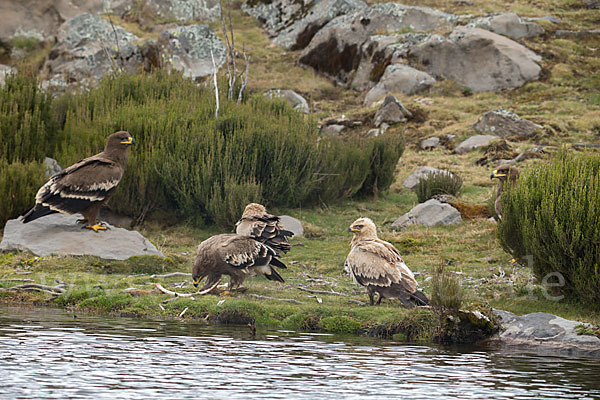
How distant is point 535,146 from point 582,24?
664 inches

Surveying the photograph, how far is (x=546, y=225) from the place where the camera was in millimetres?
9711

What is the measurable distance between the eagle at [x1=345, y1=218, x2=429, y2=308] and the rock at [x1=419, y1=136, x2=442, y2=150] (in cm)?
1616

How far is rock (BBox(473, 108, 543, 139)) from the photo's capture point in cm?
2459

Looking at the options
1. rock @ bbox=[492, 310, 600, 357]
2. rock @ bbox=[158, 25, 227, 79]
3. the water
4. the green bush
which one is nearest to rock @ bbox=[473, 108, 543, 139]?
rock @ bbox=[158, 25, 227, 79]

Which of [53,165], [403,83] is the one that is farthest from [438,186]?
[403,83]

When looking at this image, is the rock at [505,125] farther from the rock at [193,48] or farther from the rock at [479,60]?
the rock at [193,48]

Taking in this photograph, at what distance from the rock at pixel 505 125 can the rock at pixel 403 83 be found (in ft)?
19.1

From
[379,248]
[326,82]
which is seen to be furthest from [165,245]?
[326,82]

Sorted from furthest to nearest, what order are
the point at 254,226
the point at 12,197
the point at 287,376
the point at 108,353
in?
the point at 12,197
the point at 254,226
the point at 108,353
the point at 287,376

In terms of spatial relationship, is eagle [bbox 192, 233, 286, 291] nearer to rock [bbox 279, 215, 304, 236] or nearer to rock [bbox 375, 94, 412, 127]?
rock [bbox 279, 215, 304, 236]

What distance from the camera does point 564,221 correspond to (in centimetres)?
953

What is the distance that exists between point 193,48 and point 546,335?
27756 millimetres

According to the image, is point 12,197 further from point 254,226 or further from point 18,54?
point 18,54

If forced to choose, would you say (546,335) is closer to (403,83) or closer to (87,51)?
(403,83)
